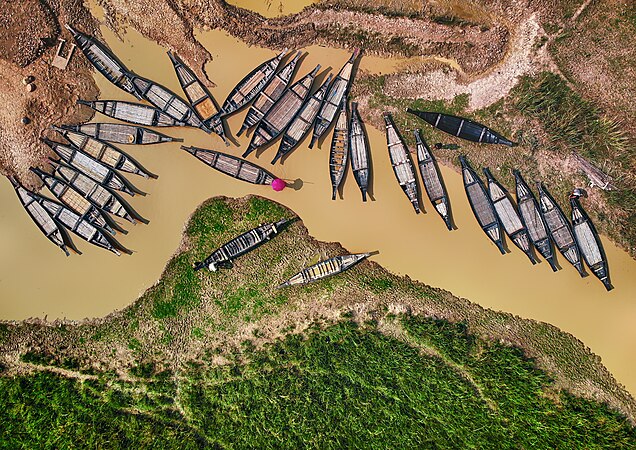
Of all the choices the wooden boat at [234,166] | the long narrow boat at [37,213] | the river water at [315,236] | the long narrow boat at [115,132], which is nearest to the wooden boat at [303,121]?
the river water at [315,236]

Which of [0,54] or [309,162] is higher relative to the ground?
[0,54]

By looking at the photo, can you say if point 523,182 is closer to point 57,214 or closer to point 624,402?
point 624,402

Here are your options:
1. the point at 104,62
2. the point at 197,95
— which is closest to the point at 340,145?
the point at 197,95

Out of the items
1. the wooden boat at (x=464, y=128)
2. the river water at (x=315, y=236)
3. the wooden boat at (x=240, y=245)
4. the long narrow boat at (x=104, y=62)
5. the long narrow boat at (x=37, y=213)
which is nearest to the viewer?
the wooden boat at (x=464, y=128)

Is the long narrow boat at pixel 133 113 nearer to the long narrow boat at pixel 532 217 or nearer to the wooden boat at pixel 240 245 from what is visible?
the wooden boat at pixel 240 245

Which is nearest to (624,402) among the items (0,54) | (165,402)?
(165,402)

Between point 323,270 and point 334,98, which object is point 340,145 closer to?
point 334,98
